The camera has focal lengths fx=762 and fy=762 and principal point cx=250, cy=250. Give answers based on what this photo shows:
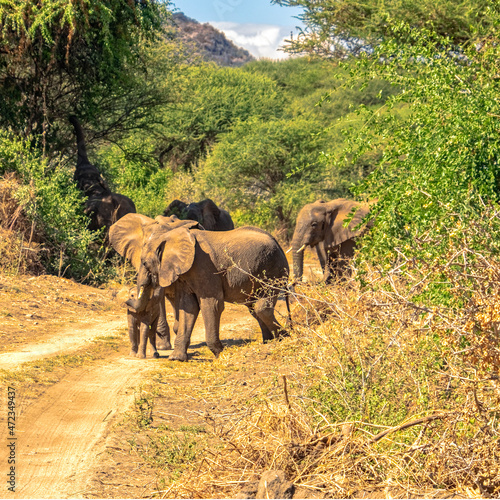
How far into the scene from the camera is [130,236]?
419 inches

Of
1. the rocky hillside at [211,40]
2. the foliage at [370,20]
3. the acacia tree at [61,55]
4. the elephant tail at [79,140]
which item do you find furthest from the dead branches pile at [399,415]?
the rocky hillside at [211,40]

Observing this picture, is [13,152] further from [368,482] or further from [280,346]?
[368,482]

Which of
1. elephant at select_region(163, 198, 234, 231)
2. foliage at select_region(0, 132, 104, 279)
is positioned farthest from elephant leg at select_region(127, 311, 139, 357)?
elephant at select_region(163, 198, 234, 231)

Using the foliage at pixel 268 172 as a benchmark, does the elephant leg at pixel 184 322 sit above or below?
below

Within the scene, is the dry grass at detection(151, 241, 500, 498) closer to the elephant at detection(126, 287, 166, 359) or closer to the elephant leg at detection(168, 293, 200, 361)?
the elephant leg at detection(168, 293, 200, 361)

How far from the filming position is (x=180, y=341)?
9.26 m

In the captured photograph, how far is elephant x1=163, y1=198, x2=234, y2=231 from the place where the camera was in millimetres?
16594

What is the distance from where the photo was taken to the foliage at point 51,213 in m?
14.7

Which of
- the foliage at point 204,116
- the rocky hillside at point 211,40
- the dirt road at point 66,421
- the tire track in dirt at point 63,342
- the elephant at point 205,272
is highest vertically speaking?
the rocky hillside at point 211,40

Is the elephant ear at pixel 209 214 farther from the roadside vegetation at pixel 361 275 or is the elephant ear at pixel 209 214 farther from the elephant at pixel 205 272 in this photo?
the elephant at pixel 205 272

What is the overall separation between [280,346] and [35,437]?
3.26m

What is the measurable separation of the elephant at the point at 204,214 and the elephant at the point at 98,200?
1046 millimetres

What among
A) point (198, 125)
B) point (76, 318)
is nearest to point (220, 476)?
point (76, 318)

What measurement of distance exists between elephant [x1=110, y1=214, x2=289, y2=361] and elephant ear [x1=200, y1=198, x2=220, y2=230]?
681 cm
